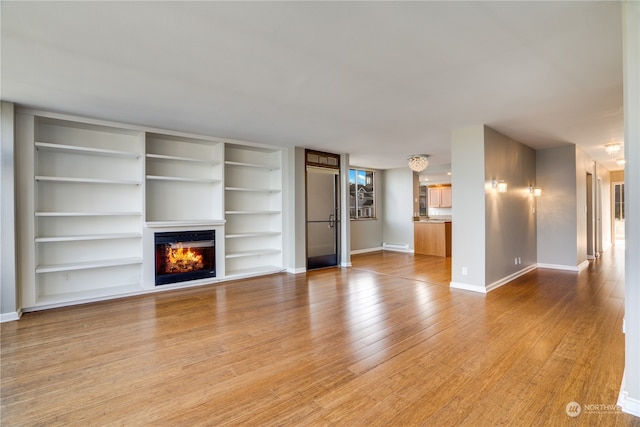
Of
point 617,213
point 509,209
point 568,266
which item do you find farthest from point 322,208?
point 617,213

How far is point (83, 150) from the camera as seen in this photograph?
4199mm

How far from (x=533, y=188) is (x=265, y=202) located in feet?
19.0

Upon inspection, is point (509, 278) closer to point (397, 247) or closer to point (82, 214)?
point (397, 247)

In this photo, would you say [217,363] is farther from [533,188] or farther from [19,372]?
[533,188]

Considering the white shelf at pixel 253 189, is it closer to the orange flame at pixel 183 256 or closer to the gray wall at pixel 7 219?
the orange flame at pixel 183 256

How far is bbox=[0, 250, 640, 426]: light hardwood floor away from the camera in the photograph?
6.23 feet

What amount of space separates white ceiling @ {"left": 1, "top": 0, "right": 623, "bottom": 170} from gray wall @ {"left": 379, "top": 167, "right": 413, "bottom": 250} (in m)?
4.75

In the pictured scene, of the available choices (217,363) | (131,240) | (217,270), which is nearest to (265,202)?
(217,270)

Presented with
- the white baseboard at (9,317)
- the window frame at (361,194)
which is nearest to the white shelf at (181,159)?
the white baseboard at (9,317)

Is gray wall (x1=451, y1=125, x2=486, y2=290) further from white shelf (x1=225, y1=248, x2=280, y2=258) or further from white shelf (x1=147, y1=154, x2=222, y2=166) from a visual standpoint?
white shelf (x1=147, y1=154, x2=222, y2=166)

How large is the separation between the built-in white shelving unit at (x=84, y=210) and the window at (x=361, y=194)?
5.80 m

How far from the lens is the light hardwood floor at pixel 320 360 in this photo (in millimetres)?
1898

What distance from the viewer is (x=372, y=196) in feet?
31.4

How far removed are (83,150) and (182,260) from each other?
2130mm
